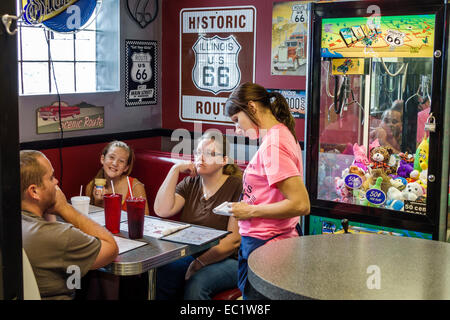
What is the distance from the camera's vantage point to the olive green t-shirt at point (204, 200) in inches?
133

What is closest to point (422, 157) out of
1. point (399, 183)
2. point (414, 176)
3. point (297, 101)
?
point (414, 176)

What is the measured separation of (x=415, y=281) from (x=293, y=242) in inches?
20.6

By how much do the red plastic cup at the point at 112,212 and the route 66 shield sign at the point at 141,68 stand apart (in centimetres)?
228

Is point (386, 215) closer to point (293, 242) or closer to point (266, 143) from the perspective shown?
point (266, 143)

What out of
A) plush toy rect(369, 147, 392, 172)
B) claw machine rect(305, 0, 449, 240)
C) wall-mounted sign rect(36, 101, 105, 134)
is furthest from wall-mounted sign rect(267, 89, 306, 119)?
wall-mounted sign rect(36, 101, 105, 134)

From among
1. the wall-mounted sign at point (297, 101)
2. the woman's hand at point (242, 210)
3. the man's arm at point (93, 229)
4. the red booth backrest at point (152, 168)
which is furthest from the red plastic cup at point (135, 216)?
the wall-mounted sign at point (297, 101)

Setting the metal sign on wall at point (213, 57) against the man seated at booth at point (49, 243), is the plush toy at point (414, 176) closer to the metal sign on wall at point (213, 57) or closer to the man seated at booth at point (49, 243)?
the metal sign on wall at point (213, 57)

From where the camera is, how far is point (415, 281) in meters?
1.61

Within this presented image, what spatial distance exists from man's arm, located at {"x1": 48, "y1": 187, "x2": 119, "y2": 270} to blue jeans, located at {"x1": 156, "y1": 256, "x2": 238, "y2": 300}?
71 centimetres

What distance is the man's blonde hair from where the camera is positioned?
225cm

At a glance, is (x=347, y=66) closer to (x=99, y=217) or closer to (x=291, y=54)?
(x=291, y=54)

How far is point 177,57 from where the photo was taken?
17.2 ft

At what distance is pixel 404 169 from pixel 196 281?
1.53 m

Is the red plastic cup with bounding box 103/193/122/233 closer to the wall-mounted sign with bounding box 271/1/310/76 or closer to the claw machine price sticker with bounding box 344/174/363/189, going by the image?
the claw machine price sticker with bounding box 344/174/363/189
